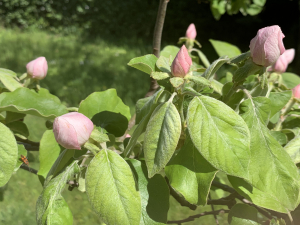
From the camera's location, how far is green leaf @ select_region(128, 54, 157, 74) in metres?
0.52

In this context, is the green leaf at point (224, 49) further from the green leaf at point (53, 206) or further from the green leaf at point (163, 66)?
the green leaf at point (53, 206)

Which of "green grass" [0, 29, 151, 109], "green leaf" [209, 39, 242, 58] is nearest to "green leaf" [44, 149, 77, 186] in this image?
"green leaf" [209, 39, 242, 58]

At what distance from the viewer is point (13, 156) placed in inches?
20.9

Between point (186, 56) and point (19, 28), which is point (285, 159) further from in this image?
point (19, 28)

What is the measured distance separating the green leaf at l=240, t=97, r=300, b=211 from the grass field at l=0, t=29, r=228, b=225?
191cm

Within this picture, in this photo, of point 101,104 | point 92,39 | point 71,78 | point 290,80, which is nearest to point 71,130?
point 101,104

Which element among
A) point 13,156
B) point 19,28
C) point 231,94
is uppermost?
point 231,94

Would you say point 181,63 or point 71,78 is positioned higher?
point 181,63

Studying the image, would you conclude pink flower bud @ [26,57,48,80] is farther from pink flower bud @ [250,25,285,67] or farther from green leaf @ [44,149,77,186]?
pink flower bud @ [250,25,285,67]

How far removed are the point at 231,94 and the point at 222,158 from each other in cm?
20

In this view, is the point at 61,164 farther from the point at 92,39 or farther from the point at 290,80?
the point at 92,39

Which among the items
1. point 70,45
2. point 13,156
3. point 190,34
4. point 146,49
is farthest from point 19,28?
point 13,156

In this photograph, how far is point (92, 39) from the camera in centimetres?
685

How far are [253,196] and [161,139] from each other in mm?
212
